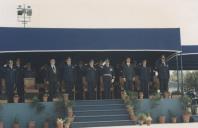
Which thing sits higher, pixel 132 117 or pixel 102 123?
pixel 132 117

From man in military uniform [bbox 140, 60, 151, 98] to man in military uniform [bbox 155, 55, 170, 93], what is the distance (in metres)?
0.42

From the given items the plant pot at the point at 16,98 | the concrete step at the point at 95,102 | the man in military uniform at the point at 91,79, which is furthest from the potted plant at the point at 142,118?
the plant pot at the point at 16,98

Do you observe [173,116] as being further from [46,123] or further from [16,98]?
[16,98]

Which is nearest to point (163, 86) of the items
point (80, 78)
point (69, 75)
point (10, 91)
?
point (80, 78)

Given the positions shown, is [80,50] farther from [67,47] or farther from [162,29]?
[162,29]

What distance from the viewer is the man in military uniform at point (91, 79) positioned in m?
18.6

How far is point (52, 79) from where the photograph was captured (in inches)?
715

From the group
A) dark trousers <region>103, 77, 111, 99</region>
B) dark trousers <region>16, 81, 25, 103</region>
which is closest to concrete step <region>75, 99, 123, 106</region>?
dark trousers <region>103, 77, 111, 99</region>

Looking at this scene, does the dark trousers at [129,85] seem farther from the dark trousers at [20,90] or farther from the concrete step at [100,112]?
the dark trousers at [20,90]

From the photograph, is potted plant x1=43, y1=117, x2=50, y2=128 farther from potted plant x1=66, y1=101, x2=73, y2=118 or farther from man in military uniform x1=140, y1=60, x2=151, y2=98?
man in military uniform x1=140, y1=60, x2=151, y2=98

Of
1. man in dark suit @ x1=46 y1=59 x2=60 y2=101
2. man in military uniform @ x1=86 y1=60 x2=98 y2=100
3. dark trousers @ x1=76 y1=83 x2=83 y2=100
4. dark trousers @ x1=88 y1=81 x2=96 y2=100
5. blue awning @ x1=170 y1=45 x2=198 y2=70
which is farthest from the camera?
blue awning @ x1=170 y1=45 x2=198 y2=70

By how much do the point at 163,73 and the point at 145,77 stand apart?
68 cm

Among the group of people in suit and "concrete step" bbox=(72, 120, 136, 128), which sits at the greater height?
the group of people in suit

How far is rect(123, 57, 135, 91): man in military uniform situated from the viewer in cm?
1864
